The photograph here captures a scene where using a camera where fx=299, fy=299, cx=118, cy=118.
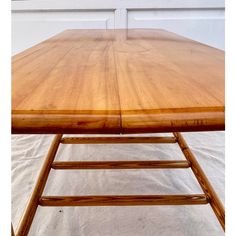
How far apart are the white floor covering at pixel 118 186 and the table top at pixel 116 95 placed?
40 cm

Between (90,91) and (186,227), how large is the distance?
1.64 feet

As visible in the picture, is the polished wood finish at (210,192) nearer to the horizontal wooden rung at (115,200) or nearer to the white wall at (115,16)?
the horizontal wooden rung at (115,200)

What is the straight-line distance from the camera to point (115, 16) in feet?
6.34

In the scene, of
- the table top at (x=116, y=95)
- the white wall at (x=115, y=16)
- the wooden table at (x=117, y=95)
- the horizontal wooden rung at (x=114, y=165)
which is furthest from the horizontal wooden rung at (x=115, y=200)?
the white wall at (x=115, y=16)

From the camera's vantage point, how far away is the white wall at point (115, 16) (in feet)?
6.23

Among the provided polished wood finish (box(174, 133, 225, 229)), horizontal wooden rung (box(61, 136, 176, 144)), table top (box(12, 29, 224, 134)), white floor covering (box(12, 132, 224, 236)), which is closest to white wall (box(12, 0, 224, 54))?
white floor covering (box(12, 132, 224, 236))

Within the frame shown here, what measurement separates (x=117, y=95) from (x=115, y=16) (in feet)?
5.52

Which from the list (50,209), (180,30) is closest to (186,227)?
(50,209)

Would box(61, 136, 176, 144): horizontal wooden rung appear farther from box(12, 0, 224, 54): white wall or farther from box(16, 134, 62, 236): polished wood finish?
box(12, 0, 224, 54): white wall

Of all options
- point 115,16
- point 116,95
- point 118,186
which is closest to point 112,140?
point 118,186

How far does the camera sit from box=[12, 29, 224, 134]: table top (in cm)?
31

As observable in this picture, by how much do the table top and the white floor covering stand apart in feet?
1.31

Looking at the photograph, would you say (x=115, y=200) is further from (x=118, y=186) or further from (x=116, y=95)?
(x=116, y=95)

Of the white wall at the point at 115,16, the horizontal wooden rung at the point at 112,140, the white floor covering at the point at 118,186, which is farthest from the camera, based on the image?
the white wall at the point at 115,16
